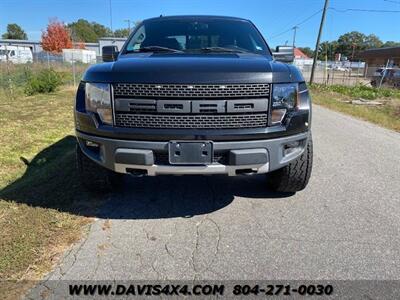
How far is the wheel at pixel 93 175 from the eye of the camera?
356 cm

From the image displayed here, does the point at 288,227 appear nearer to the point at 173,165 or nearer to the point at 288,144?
the point at 288,144

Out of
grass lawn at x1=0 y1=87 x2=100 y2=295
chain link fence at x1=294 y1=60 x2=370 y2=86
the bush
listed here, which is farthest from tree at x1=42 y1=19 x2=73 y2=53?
grass lawn at x1=0 y1=87 x2=100 y2=295

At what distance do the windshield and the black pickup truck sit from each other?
0.88 meters

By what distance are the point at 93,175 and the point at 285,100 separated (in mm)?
1919

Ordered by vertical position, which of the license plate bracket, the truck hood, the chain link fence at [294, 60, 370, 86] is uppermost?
the truck hood

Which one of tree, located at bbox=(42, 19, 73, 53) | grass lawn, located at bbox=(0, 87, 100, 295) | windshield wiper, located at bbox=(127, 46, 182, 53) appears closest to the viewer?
grass lawn, located at bbox=(0, 87, 100, 295)

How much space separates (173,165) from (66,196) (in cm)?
148

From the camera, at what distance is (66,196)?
383cm

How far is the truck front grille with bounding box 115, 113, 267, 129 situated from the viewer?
2943mm

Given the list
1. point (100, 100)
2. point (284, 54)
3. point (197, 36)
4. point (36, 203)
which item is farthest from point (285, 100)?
point (36, 203)

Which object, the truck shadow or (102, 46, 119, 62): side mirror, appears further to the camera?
(102, 46, 119, 62): side mirror

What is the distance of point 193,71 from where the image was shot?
9.50 feet

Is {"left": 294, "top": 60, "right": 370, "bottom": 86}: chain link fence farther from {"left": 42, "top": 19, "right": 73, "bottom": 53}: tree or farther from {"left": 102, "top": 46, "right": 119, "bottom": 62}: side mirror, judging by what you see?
{"left": 42, "top": 19, "right": 73, "bottom": 53}: tree

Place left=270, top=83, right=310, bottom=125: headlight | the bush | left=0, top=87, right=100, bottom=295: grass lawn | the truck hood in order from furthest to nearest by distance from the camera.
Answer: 1. the bush
2. left=270, top=83, right=310, bottom=125: headlight
3. the truck hood
4. left=0, top=87, right=100, bottom=295: grass lawn
